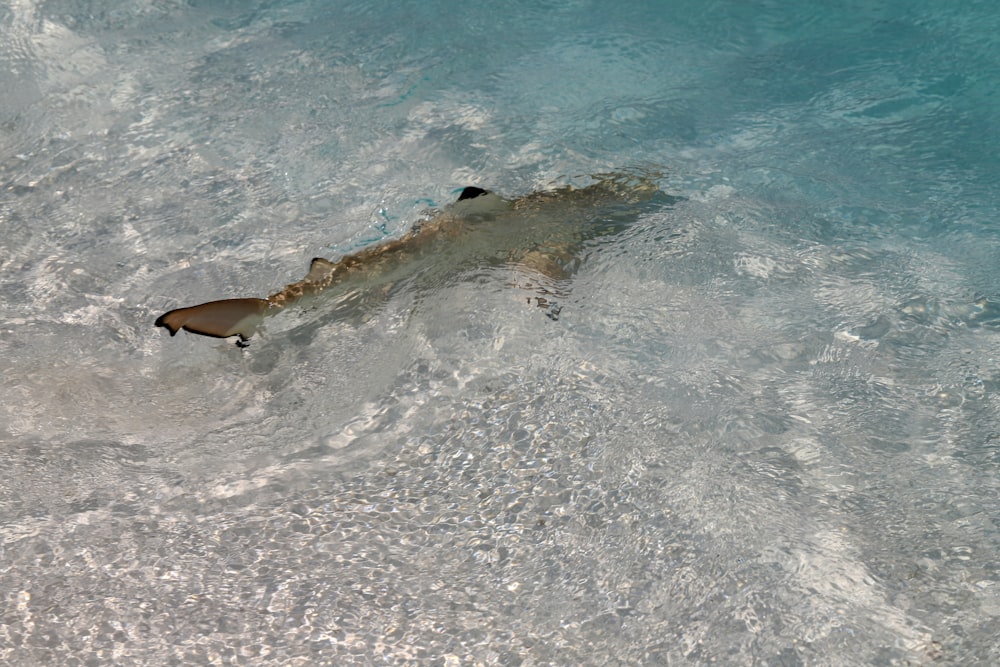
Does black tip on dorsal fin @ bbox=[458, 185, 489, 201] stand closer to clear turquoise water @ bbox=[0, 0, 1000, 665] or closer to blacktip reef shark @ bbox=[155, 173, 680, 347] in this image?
blacktip reef shark @ bbox=[155, 173, 680, 347]

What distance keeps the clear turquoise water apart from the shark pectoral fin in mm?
92

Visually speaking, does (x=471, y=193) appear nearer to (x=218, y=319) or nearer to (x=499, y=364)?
(x=499, y=364)

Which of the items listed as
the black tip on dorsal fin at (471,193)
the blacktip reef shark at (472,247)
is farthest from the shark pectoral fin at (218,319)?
→ the black tip on dorsal fin at (471,193)

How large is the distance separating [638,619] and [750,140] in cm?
251

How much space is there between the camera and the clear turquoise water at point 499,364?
85.4 inches

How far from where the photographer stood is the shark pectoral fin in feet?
9.20

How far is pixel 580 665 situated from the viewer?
6.68ft

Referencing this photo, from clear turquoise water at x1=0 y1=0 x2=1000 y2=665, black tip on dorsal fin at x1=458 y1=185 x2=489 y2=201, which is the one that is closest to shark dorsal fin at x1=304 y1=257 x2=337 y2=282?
clear turquoise water at x1=0 y1=0 x2=1000 y2=665

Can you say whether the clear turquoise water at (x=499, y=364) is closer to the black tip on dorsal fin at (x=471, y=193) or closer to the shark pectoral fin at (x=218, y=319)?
the shark pectoral fin at (x=218, y=319)

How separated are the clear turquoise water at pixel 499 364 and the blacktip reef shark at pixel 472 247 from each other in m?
0.10

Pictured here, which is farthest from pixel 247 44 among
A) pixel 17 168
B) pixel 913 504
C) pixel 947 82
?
pixel 913 504

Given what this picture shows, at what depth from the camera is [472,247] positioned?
3.19 m

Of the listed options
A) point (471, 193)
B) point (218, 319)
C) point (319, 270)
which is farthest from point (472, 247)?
point (218, 319)

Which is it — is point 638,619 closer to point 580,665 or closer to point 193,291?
point 580,665
